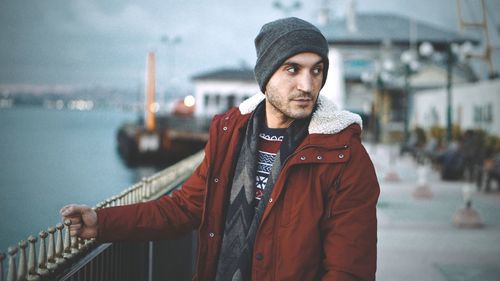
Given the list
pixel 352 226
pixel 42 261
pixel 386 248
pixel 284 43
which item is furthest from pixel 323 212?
pixel 386 248

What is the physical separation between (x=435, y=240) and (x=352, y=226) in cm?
687

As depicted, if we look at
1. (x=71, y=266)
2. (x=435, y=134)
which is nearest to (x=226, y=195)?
(x=71, y=266)

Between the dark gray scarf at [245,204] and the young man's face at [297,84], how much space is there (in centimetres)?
9

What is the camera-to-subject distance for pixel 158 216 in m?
2.66

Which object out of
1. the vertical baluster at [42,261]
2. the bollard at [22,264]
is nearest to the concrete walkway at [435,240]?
the vertical baluster at [42,261]

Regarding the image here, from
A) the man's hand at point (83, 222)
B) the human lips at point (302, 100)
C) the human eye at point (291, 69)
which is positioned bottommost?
the man's hand at point (83, 222)

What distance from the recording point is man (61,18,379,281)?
219cm

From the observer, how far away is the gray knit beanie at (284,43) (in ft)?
7.60

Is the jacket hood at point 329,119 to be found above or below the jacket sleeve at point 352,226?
above

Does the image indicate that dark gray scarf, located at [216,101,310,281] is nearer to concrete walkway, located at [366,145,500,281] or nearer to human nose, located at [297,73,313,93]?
human nose, located at [297,73,313,93]

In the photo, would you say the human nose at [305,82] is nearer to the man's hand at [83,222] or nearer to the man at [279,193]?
the man at [279,193]

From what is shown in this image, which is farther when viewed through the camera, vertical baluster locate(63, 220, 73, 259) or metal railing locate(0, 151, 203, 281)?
vertical baluster locate(63, 220, 73, 259)

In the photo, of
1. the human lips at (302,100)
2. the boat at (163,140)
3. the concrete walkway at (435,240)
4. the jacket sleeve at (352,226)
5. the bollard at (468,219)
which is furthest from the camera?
the boat at (163,140)

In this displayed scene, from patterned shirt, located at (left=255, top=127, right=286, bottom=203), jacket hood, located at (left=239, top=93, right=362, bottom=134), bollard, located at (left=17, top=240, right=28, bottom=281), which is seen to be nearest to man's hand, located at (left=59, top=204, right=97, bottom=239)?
bollard, located at (left=17, top=240, right=28, bottom=281)
